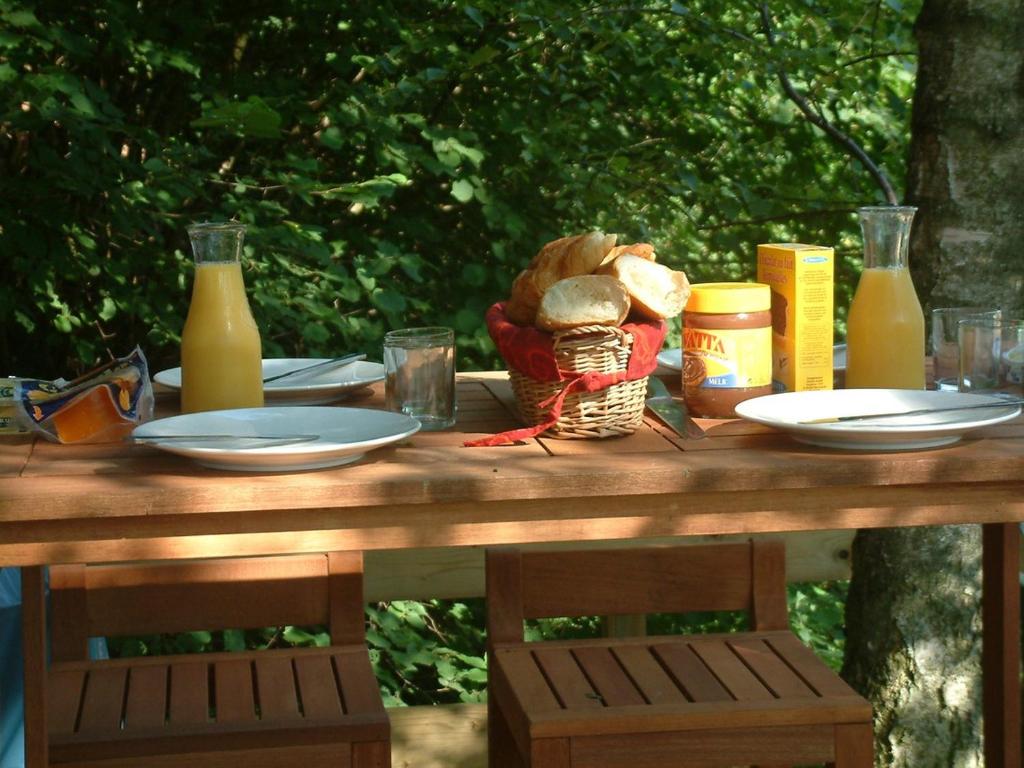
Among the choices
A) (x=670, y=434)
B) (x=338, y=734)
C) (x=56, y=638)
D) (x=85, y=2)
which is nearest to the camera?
(x=670, y=434)

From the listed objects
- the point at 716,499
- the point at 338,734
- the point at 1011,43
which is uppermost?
the point at 1011,43

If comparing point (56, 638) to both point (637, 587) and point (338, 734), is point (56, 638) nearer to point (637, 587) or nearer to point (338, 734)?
point (338, 734)

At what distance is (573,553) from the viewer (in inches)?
81.7

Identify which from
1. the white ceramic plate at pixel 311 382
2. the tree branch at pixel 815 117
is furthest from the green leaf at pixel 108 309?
the tree branch at pixel 815 117

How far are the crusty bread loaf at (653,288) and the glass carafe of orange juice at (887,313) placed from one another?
256 millimetres

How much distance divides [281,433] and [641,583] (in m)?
0.72

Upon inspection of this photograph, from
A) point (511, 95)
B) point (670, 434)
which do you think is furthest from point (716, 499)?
point (511, 95)

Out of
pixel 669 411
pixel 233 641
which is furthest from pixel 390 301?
pixel 669 411

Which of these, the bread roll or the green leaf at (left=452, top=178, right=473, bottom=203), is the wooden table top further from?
the green leaf at (left=452, top=178, right=473, bottom=203)

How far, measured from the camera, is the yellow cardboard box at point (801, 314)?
1760 mm

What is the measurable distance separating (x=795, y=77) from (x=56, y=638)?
8.00ft

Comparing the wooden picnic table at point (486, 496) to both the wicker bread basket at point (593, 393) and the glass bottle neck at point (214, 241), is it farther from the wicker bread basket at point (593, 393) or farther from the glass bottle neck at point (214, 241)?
the glass bottle neck at point (214, 241)

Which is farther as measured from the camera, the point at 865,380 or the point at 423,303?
the point at 423,303

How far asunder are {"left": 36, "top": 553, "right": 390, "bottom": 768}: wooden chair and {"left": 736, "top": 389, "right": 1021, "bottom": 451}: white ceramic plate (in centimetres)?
64
